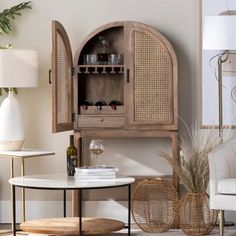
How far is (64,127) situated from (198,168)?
3.75 ft

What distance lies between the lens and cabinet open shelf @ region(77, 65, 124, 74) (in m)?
6.38

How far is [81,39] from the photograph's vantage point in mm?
6656

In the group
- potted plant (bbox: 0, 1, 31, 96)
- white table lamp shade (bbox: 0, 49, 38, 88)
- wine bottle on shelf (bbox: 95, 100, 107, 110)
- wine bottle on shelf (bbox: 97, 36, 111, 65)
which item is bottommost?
wine bottle on shelf (bbox: 95, 100, 107, 110)

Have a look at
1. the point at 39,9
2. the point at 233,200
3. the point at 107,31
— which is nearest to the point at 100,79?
the point at 107,31

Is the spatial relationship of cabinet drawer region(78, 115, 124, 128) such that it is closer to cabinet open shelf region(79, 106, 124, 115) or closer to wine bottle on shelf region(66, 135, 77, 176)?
cabinet open shelf region(79, 106, 124, 115)

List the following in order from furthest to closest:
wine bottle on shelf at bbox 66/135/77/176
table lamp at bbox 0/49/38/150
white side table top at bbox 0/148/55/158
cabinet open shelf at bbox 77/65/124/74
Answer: cabinet open shelf at bbox 77/65/124/74, table lamp at bbox 0/49/38/150, white side table top at bbox 0/148/55/158, wine bottle on shelf at bbox 66/135/77/176

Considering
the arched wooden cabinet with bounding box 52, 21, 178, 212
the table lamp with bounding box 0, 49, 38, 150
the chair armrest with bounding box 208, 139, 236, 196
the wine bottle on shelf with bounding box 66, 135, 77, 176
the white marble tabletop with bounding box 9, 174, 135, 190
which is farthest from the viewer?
the arched wooden cabinet with bounding box 52, 21, 178, 212

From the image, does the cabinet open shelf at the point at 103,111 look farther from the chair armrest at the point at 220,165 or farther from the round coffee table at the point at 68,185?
the chair armrest at the point at 220,165

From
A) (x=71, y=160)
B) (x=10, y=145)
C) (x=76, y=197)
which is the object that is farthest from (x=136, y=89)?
(x=10, y=145)

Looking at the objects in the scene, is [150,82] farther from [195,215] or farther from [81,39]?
[195,215]

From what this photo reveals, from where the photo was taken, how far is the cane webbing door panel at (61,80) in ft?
19.2

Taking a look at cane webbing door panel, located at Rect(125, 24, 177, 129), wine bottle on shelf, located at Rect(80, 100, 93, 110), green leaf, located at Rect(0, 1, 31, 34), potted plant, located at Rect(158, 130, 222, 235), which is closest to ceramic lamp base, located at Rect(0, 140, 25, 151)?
wine bottle on shelf, located at Rect(80, 100, 93, 110)

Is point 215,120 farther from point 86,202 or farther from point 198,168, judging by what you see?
point 86,202

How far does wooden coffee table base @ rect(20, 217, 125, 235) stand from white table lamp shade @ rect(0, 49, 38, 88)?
3.85ft
